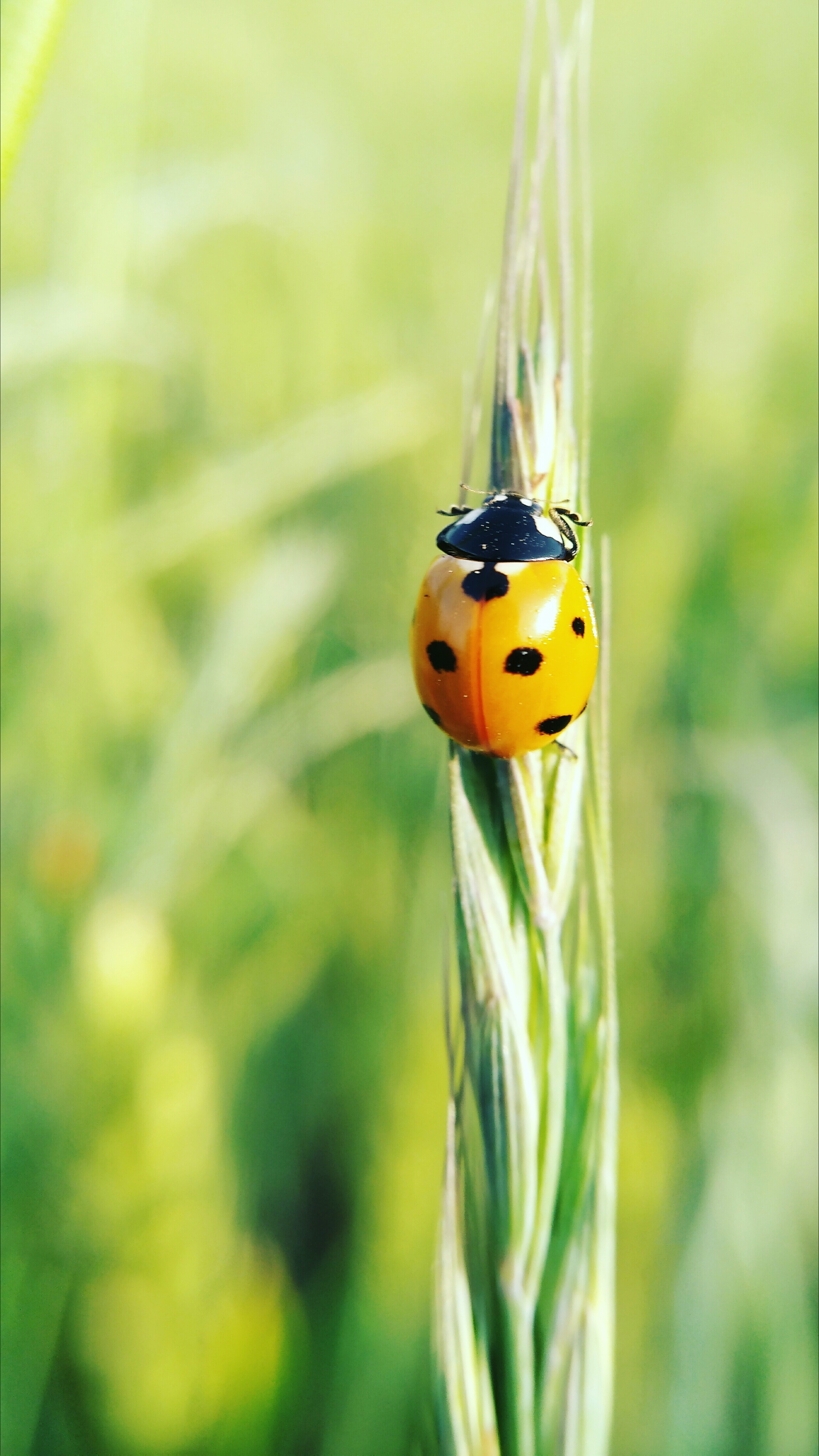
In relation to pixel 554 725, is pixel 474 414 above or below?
above

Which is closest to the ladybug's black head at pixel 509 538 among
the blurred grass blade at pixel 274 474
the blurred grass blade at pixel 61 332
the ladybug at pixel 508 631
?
the ladybug at pixel 508 631

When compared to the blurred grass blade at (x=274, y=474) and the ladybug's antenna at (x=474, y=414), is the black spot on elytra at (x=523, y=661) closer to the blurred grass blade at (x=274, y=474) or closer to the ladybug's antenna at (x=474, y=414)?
the ladybug's antenna at (x=474, y=414)

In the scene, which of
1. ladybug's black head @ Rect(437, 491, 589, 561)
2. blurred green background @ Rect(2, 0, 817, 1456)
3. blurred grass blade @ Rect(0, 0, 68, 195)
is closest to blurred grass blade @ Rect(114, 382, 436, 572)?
blurred green background @ Rect(2, 0, 817, 1456)

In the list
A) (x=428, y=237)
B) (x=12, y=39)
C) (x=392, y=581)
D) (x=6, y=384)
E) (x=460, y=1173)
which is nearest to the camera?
(x=12, y=39)

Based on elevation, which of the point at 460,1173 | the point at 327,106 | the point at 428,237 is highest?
the point at 327,106

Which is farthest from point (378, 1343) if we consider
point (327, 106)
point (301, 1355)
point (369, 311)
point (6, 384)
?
point (327, 106)

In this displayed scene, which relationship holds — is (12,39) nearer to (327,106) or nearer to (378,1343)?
(378,1343)

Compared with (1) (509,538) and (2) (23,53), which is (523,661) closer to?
(1) (509,538)

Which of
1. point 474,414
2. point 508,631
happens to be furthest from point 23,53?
point 508,631
